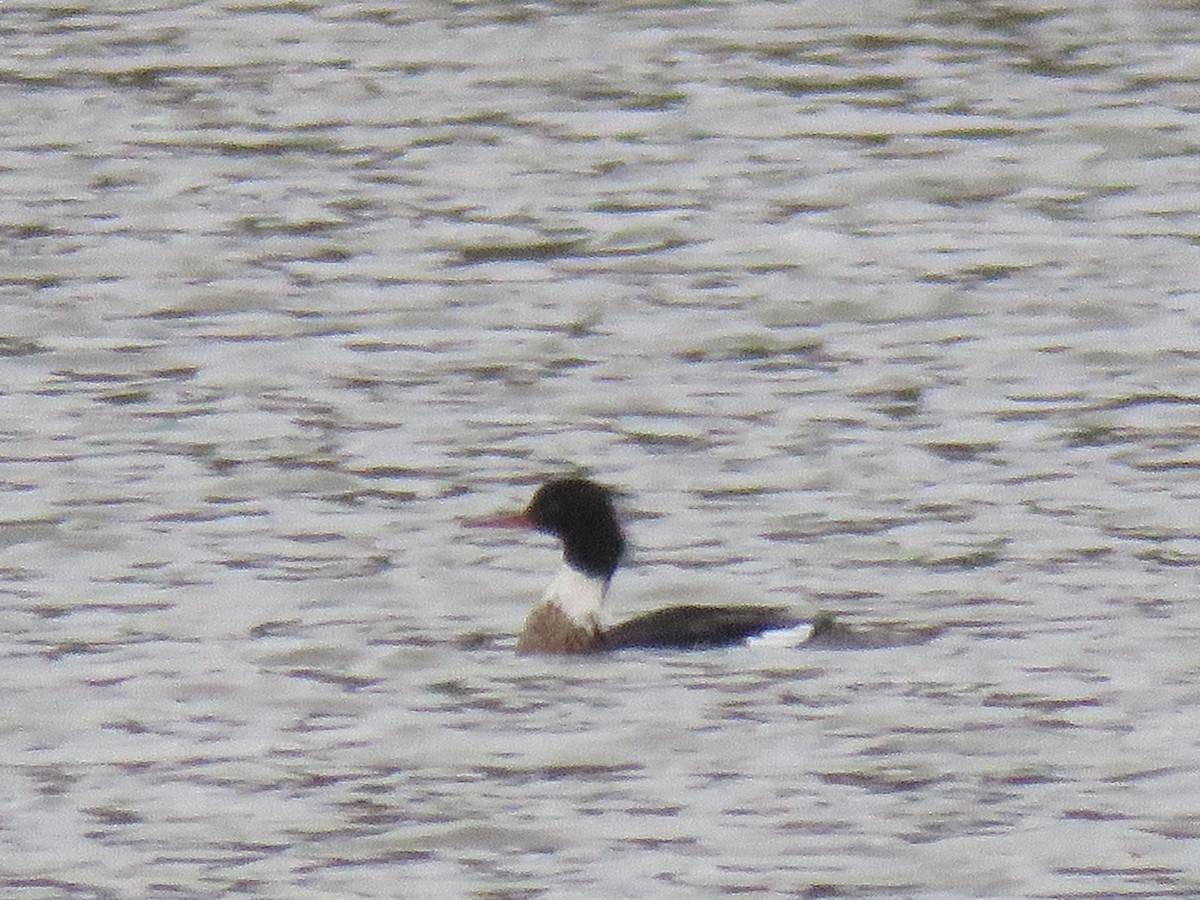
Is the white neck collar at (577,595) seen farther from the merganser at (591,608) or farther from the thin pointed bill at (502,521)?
the thin pointed bill at (502,521)

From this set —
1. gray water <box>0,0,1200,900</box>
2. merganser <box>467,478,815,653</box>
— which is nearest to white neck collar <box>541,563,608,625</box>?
merganser <box>467,478,815,653</box>

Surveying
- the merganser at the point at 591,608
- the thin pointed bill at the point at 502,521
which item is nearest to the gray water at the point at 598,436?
the merganser at the point at 591,608

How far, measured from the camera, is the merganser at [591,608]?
13.0m

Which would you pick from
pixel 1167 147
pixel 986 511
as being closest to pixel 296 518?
pixel 986 511

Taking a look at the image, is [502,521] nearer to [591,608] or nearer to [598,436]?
[591,608]

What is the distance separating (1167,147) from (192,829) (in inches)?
429

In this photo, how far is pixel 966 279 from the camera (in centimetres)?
1844

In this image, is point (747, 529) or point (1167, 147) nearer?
point (747, 529)

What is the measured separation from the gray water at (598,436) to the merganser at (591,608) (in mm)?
113

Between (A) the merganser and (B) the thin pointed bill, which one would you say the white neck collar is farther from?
(B) the thin pointed bill

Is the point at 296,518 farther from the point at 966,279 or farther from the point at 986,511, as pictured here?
the point at 966,279

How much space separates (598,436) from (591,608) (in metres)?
2.62

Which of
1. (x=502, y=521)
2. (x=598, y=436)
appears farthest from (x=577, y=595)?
(x=598, y=436)

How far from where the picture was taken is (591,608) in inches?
531
